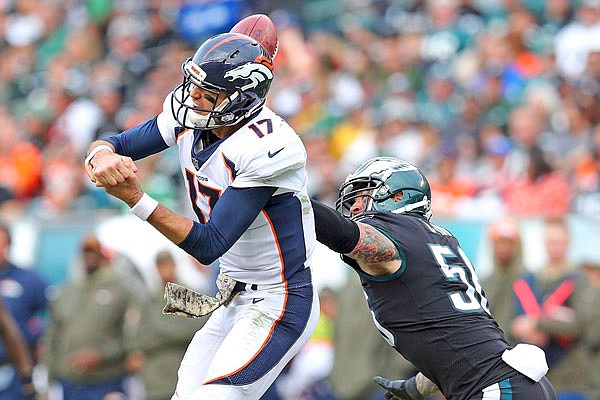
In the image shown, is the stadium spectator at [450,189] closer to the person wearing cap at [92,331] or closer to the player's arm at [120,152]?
the person wearing cap at [92,331]

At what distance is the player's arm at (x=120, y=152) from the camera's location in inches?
169

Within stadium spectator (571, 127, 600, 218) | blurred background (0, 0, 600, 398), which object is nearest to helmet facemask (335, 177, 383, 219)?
blurred background (0, 0, 600, 398)

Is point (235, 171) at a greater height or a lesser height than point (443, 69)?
greater

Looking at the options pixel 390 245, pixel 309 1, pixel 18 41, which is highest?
pixel 390 245

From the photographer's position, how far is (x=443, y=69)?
488 inches

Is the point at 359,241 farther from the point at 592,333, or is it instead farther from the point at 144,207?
the point at 592,333

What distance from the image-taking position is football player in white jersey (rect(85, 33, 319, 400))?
4547mm

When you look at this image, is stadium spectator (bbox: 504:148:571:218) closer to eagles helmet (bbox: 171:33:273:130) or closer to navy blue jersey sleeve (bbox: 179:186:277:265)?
eagles helmet (bbox: 171:33:273:130)

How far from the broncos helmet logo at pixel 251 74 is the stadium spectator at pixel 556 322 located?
12.4 ft

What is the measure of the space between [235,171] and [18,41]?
13443 millimetres

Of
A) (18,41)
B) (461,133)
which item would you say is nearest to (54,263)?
(461,133)

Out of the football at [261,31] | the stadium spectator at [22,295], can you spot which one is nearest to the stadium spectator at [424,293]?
the football at [261,31]

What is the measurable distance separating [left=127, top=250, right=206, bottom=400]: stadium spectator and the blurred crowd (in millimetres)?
1946

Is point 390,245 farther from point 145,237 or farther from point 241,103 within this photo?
point 145,237
